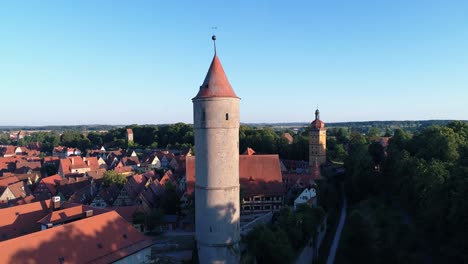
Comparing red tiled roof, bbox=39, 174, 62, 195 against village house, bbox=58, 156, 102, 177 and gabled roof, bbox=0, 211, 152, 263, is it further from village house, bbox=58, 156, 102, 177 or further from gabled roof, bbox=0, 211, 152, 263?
gabled roof, bbox=0, 211, 152, 263

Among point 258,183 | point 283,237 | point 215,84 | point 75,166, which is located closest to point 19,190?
point 75,166

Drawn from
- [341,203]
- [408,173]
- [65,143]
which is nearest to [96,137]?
[65,143]

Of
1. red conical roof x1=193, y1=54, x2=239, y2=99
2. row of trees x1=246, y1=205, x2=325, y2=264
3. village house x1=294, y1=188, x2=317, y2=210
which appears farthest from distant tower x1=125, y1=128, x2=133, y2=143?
red conical roof x1=193, y1=54, x2=239, y2=99

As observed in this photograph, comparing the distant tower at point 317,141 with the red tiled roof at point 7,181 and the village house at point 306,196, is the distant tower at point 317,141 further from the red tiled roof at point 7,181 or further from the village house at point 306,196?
the red tiled roof at point 7,181

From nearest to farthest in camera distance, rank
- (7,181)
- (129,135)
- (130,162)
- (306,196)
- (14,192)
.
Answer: (306,196) → (14,192) → (7,181) → (130,162) → (129,135)

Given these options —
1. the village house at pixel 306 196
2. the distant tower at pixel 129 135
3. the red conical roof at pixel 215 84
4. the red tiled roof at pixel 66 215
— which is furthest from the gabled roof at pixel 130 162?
the red conical roof at pixel 215 84

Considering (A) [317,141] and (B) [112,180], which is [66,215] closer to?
(B) [112,180]

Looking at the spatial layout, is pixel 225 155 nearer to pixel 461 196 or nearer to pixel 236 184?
pixel 236 184
